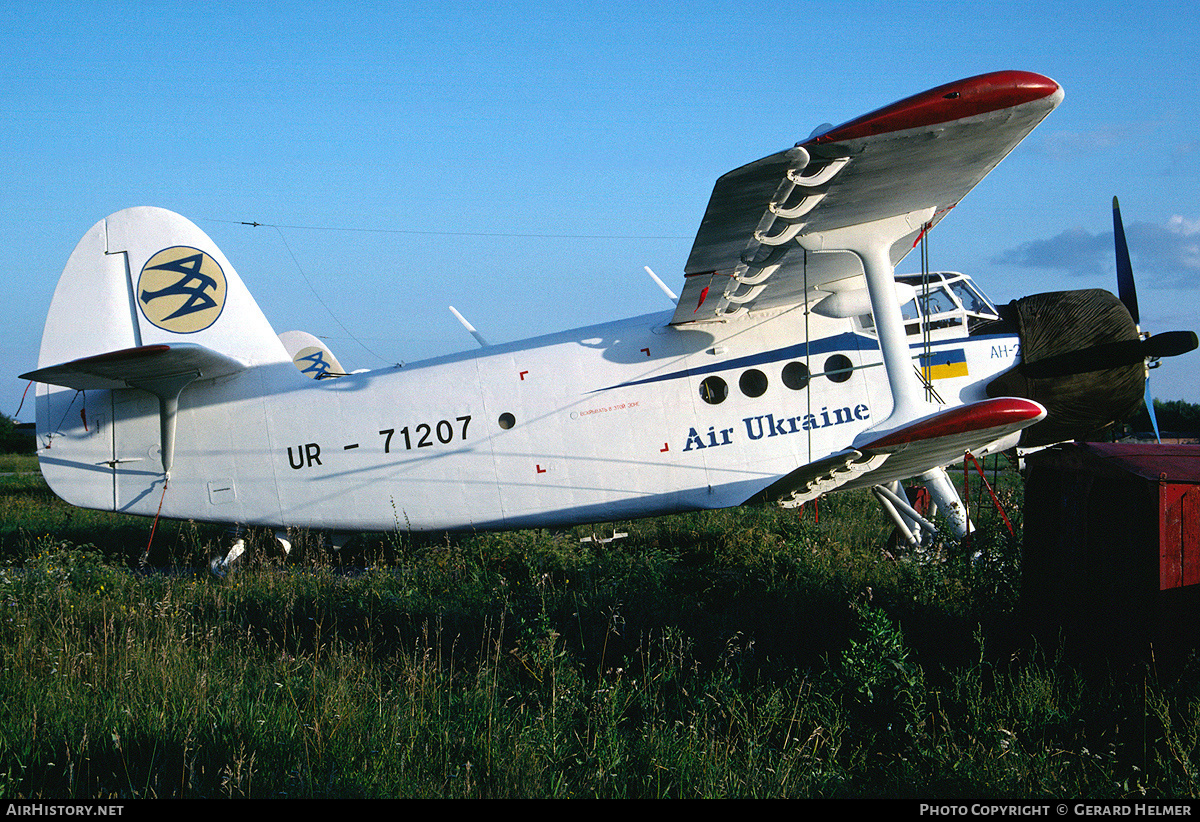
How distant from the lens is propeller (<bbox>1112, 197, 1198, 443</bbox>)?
6.60 metres

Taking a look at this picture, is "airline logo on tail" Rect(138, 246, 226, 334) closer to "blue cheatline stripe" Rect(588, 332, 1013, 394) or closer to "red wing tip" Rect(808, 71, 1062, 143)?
"blue cheatline stripe" Rect(588, 332, 1013, 394)

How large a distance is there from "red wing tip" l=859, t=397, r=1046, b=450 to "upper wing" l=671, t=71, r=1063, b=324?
5.53 ft

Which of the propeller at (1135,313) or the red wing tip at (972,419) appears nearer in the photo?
the red wing tip at (972,419)

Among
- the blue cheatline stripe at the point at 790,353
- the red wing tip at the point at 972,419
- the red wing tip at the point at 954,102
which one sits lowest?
the red wing tip at the point at 972,419

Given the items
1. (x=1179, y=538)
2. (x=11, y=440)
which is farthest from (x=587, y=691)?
(x=11, y=440)

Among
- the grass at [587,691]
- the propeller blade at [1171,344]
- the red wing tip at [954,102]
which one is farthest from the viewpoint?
the propeller blade at [1171,344]

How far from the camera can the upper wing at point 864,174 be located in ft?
14.0

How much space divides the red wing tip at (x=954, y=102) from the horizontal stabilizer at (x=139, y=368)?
6.92m

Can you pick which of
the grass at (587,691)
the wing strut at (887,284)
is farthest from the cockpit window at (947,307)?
the grass at (587,691)

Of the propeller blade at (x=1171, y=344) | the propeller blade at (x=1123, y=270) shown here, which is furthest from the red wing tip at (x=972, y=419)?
the propeller blade at (x=1123, y=270)

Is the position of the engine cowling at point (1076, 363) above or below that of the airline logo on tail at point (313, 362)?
below

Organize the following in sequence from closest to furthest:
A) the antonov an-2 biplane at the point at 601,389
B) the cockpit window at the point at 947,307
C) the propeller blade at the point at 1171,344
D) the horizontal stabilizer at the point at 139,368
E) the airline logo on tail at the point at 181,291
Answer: the antonov an-2 biplane at the point at 601,389
the propeller blade at the point at 1171,344
the horizontal stabilizer at the point at 139,368
the cockpit window at the point at 947,307
the airline logo on tail at the point at 181,291

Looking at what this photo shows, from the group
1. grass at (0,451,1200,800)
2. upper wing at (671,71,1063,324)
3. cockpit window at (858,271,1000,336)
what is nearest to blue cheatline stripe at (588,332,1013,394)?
cockpit window at (858,271,1000,336)

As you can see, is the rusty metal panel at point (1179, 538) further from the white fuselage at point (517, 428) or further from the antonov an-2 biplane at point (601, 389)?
the white fuselage at point (517, 428)
